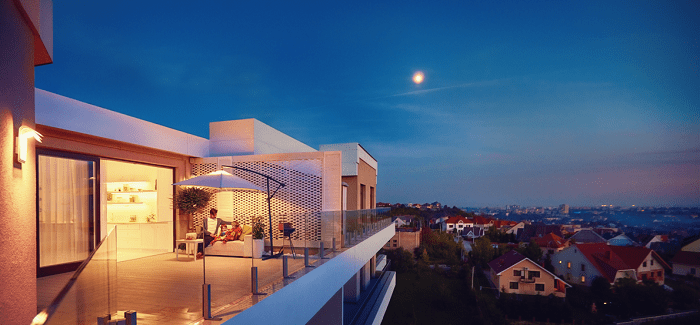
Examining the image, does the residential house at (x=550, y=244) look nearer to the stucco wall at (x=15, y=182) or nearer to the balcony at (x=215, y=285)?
the balcony at (x=215, y=285)

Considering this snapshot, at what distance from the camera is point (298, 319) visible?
4.62 meters

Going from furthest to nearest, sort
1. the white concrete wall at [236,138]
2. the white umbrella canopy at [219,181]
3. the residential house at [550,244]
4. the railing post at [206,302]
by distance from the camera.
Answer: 1. the residential house at [550,244]
2. the white concrete wall at [236,138]
3. the white umbrella canopy at [219,181]
4. the railing post at [206,302]

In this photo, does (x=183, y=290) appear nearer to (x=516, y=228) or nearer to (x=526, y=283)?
(x=526, y=283)

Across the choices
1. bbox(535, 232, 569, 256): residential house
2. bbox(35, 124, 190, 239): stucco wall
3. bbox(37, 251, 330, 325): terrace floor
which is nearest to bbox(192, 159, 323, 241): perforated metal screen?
bbox(35, 124, 190, 239): stucco wall

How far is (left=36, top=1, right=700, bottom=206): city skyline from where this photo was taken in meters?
26.7

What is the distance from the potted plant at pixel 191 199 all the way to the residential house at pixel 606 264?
4580 cm

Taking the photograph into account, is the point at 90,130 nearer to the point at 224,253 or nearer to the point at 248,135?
the point at 224,253

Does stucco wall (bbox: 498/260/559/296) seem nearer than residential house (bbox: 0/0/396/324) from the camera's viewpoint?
No

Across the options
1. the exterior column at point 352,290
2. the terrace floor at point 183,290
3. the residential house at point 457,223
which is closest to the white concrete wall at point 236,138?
the terrace floor at point 183,290

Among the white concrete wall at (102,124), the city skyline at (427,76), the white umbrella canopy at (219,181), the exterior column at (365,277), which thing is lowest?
the exterior column at (365,277)

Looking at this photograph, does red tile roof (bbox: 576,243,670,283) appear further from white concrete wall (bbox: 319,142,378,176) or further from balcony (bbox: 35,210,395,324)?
balcony (bbox: 35,210,395,324)

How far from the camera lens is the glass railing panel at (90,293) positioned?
204 cm

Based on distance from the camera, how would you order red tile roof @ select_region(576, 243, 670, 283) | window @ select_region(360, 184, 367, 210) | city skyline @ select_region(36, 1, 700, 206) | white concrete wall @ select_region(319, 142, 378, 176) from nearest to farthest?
white concrete wall @ select_region(319, 142, 378, 176) < window @ select_region(360, 184, 367, 210) < city skyline @ select_region(36, 1, 700, 206) < red tile roof @ select_region(576, 243, 670, 283)

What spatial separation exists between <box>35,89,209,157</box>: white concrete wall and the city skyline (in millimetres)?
17393
